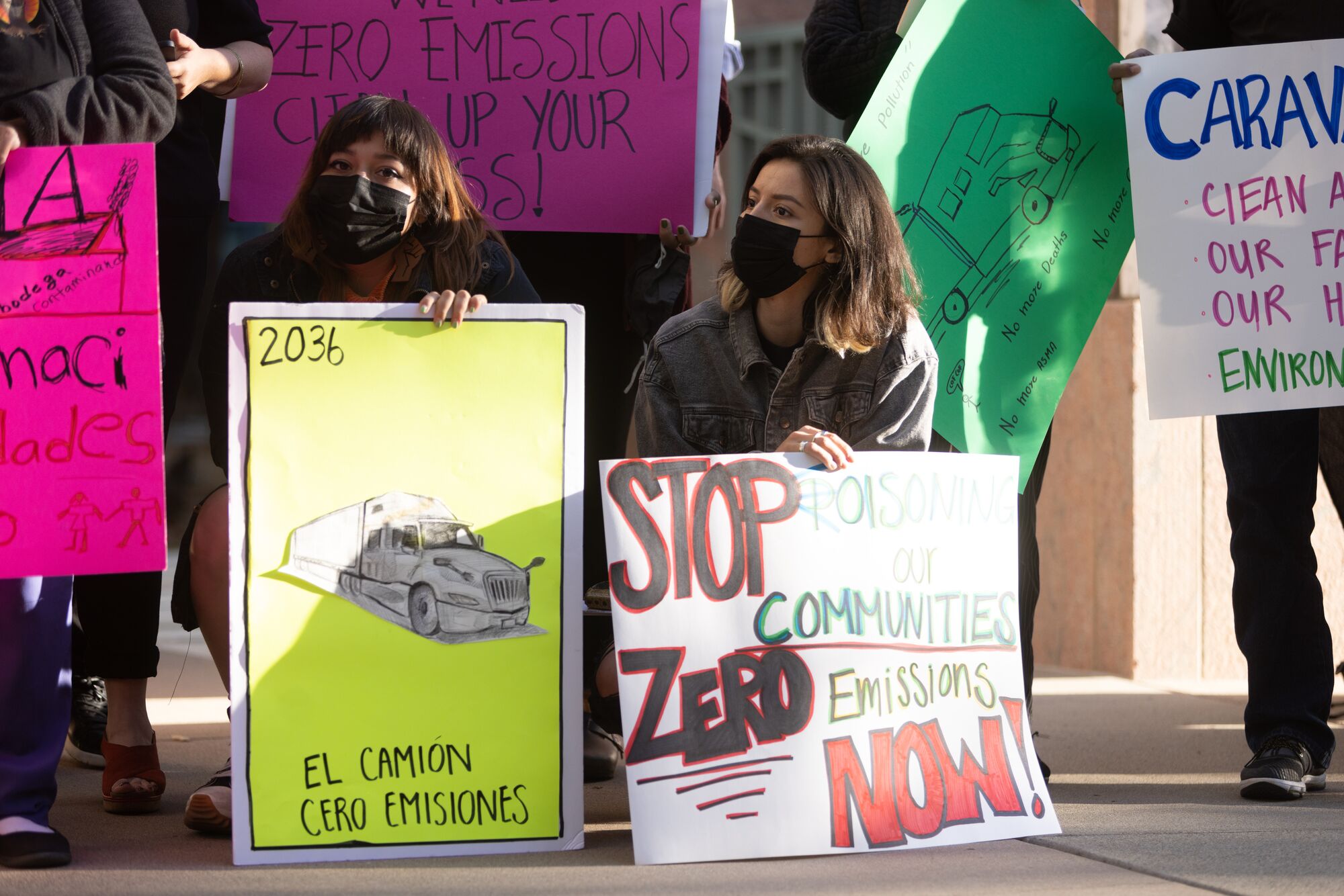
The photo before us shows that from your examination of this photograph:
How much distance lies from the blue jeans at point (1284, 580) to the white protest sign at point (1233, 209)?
13cm

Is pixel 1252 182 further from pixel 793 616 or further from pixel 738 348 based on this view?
pixel 793 616

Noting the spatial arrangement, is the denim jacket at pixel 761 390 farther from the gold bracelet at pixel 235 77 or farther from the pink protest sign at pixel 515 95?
the gold bracelet at pixel 235 77

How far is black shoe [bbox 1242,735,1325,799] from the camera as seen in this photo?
3229 mm

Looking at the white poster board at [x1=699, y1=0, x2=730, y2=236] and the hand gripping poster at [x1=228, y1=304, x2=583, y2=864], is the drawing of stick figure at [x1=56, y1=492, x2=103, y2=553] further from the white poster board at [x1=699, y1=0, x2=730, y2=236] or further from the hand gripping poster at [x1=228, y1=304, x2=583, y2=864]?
the white poster board at [x1=699, y1=0, x2=730, y2=236]

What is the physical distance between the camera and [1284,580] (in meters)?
3.35

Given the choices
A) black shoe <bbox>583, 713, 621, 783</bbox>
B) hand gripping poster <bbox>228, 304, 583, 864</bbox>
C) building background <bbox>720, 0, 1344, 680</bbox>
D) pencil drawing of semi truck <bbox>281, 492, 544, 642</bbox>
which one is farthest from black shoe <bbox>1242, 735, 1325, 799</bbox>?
building background <bbox>720, 0, 1344, 680</bbox>

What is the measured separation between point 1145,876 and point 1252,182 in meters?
1.48

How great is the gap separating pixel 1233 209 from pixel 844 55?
2.89ft

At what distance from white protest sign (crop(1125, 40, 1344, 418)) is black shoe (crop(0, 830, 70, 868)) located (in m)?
2.19

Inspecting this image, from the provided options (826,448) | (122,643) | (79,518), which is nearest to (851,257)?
(826,448)

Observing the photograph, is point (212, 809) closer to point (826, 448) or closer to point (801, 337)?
point (826, 448)

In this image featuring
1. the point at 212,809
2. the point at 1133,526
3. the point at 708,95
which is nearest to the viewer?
the point at 212,809

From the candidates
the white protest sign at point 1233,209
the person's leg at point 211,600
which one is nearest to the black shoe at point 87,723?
the person's leg at point 211,600

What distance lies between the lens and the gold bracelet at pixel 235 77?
124 inches
